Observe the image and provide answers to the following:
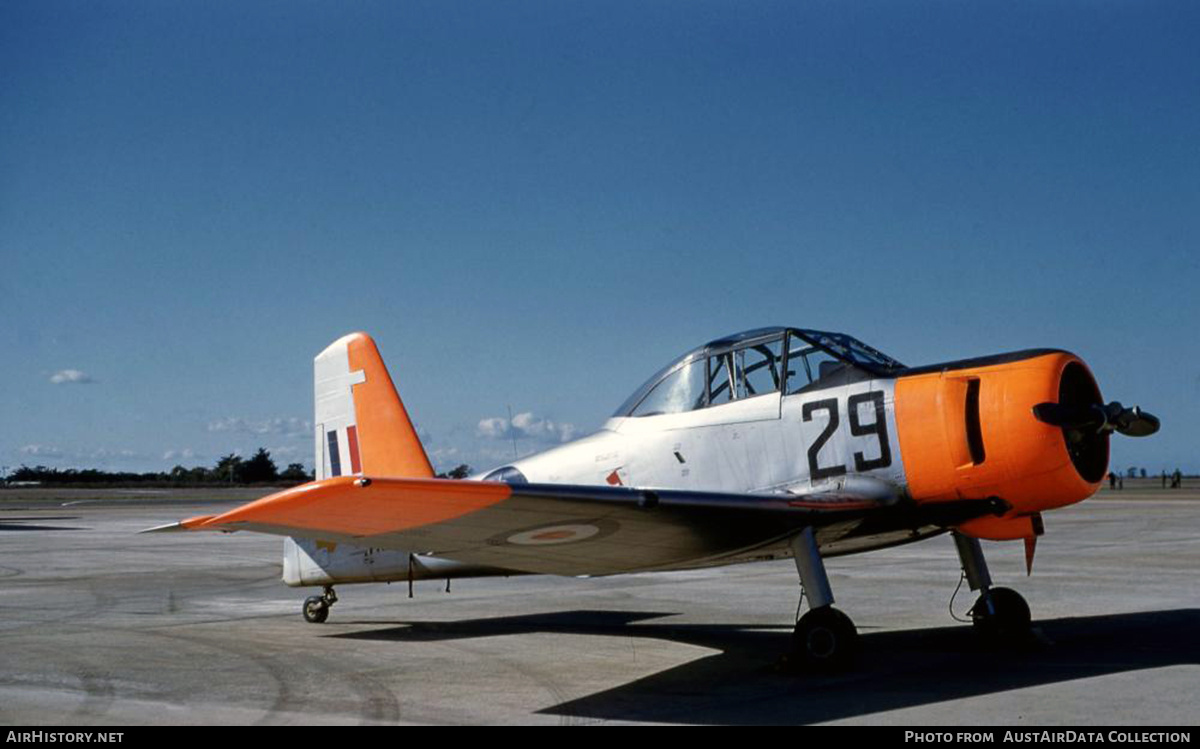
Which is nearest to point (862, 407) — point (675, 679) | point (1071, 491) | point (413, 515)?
point (1071, 491)

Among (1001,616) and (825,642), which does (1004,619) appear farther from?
(825,642)

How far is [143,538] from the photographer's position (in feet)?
91.1

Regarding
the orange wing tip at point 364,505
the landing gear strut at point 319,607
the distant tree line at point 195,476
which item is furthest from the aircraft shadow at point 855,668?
the distant tree line at point 195,476

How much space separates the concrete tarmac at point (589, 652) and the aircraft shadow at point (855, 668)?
0.09 ft

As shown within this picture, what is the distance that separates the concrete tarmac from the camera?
6.34 m

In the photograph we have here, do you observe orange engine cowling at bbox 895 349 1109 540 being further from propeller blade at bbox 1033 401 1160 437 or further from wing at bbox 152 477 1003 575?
wing at bbox 152 477 1003 575

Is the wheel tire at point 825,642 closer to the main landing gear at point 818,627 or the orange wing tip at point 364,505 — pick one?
the main landing gear at point 818,627

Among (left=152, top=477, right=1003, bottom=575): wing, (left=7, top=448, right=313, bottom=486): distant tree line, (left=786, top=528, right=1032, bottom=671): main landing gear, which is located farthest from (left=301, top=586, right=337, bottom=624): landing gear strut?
(left=7, top=448, right=313, bottom=486): distant tree line

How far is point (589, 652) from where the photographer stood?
8.91m

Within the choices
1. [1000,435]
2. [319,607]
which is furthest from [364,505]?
[319,607]

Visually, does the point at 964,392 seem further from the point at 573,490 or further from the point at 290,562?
the point at 290,562

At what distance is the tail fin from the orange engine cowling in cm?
508

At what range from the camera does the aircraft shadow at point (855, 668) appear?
6395 mm

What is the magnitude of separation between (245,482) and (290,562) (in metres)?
119
